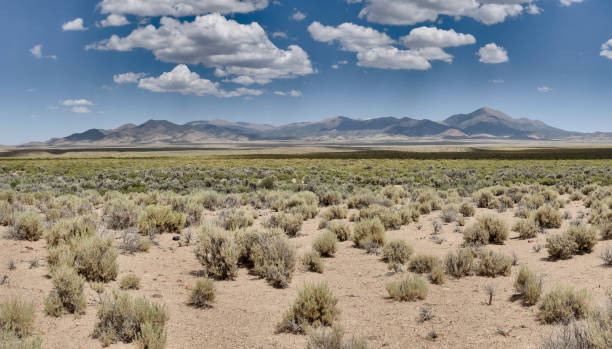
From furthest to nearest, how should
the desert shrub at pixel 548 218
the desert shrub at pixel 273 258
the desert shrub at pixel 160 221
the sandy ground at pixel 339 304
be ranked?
the desert shrub at pixel 548 218 → the desert shrub at pixel 160 221 → the desert shrub at pixel 273 258 → the sandy ground at pixel 339 304

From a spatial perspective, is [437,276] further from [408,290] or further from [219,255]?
[219,255]

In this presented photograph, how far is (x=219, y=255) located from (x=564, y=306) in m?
6.09

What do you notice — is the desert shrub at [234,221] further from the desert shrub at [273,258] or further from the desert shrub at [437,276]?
the desert shrub at [437,276]

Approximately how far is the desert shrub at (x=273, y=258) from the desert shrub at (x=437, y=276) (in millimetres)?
2822

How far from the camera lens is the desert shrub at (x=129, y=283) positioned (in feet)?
23.0

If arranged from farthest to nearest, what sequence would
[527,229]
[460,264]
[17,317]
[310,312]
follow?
[527,229]
[460,264]
[310,312]
[17,317]

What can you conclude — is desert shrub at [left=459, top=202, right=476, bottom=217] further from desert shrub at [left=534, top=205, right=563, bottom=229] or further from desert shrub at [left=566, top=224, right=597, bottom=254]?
desert shrub at [left=566, top=224, right=597, bottom=254]

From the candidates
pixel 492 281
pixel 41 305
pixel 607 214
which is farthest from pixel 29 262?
pixel 607 214

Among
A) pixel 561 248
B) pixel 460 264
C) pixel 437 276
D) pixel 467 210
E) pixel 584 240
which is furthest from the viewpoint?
pixel 467 210

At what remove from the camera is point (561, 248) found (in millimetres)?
8727

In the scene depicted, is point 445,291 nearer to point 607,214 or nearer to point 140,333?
point 140,333

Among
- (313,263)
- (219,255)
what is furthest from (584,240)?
(219,255)

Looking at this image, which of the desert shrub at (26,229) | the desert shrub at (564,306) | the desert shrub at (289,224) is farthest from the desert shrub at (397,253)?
the desert shrub at (26,229)

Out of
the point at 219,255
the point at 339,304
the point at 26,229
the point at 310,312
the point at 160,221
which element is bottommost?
the point at 339,304
